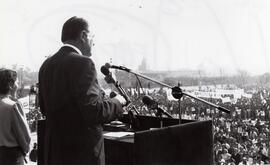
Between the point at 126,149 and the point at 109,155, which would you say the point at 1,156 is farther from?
the point at 126,149

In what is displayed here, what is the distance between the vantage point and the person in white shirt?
243cm

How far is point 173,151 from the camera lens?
5.52 ft

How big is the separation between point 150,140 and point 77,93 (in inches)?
15.5

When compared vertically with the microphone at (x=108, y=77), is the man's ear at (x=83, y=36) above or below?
above

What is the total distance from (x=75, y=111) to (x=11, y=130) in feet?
3.47

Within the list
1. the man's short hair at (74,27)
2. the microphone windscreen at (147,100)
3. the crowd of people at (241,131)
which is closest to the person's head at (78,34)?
the man's short hair at (74,27)

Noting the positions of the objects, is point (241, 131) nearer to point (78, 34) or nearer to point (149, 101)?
point (149, 101)

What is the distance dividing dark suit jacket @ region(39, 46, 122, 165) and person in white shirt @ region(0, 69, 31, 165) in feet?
2.74

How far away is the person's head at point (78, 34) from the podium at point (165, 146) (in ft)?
1.72

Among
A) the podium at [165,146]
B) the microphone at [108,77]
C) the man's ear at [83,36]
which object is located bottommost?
the podium at [165,146]

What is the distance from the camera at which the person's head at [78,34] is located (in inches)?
69.3

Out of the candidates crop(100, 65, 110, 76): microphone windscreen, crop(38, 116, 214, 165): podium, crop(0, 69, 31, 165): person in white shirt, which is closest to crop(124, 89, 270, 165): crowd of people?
crop(0, 69, 31, 165): person in white shirt

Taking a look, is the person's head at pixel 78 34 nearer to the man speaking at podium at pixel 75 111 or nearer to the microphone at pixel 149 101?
the man speaking at podium at pixel 75 111

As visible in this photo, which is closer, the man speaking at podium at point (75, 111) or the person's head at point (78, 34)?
the man speaking at podium at point (75, 111)
